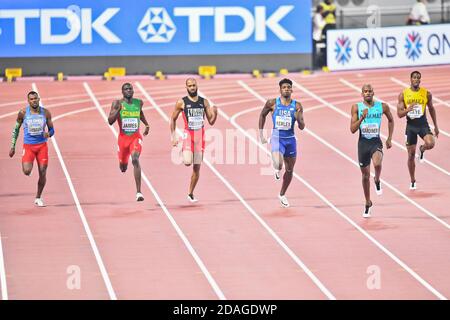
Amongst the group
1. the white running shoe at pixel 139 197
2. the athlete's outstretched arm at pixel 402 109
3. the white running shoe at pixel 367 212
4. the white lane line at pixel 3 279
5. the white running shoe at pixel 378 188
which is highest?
the athlete's outstretched arm at pixel 402 109

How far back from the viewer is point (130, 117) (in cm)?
1794

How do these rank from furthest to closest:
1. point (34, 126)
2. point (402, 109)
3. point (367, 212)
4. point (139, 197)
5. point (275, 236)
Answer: point (402, 109), point (139, 197), point (34, 126), point (367, 212), point (275, 236)

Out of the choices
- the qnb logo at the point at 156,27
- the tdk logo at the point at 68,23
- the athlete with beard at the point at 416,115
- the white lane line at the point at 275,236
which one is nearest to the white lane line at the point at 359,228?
the white lane line at the point at 275,236

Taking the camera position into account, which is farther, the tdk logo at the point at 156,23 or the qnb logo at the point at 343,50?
the qnb logo at the point at 343,50

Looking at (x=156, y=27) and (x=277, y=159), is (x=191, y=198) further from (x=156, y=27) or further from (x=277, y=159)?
(x=156, y=27)

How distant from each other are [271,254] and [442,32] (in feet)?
58.8

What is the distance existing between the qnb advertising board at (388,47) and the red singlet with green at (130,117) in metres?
14.2

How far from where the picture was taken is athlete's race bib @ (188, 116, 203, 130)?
707 inches

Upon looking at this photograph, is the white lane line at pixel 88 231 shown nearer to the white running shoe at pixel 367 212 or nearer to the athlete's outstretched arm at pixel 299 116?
the athlete's outstretched arm at pixel 299 116

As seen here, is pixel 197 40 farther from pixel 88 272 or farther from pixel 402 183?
pixel 88 272

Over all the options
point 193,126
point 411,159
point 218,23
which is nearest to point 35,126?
point 193,126

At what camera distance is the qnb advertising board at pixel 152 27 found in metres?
30.7

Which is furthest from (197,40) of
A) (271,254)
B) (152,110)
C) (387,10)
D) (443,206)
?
(271,254)

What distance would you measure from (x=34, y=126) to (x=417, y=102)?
223 inches
